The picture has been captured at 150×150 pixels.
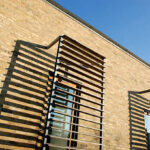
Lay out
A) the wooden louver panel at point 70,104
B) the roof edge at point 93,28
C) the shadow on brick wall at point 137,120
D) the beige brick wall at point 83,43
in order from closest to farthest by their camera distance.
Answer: the wooden louver panel at point 70,104 < the beige brick wall at point 83,43 < the roof edge at point 93,28 < the shadow on brick wall at point 137,120

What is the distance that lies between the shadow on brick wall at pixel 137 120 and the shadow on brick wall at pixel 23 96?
3.29 m

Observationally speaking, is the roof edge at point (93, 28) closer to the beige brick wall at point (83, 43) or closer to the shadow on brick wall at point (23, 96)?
the beige brick wall at point (83, 43)

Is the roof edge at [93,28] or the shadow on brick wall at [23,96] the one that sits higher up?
the roof edge at [93,28]

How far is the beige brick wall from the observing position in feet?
13.4

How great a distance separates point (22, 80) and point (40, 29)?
1596mm

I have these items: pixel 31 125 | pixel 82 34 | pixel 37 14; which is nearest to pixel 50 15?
pixel 37 14

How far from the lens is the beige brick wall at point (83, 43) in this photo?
4.08 meters

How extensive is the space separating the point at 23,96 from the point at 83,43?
2683mm

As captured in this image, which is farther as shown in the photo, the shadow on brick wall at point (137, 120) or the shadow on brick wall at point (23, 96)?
the shadow on brick wall at point (137, 120)

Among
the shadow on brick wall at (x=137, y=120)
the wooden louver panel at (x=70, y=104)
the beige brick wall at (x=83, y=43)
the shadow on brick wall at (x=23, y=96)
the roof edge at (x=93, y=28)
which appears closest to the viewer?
the shadow on brick wall at (x=23, y=96)

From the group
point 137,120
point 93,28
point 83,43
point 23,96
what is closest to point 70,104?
point 23,96

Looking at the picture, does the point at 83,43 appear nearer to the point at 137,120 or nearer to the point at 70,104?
the point at 70,104

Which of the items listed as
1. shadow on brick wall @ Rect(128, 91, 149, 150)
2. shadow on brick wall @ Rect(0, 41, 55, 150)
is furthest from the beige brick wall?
shadow on brick wall @ Rect(128, 91, 149, 150)

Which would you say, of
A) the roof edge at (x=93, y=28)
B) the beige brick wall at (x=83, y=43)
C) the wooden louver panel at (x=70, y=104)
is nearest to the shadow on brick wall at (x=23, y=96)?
the beige brick wall at (x=83, y=43)
